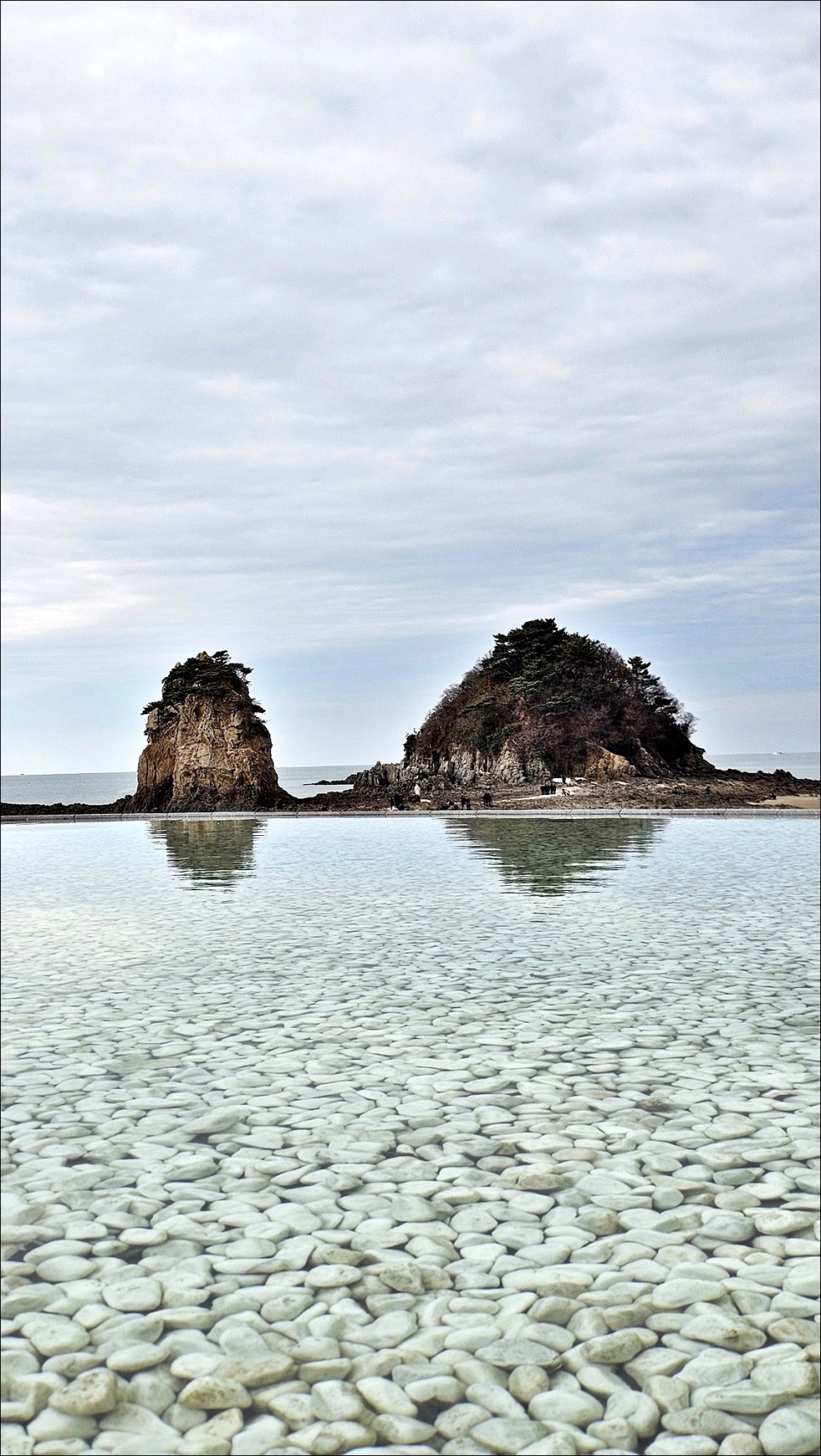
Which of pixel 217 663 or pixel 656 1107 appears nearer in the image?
pixel 656 1107

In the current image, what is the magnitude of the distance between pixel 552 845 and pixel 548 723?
1675 cm

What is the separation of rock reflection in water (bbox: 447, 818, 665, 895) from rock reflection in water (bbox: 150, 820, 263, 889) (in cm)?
359

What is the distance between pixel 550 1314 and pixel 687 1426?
501 mm

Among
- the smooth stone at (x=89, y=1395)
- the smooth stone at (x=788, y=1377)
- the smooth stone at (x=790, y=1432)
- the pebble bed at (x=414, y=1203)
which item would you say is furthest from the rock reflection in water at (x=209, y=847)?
the smooth stone at (x=790, y=1432)

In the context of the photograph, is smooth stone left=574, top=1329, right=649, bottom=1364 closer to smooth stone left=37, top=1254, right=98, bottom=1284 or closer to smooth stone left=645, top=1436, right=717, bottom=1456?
smooth stone left=645, top=1436, right=717, bottom=1456

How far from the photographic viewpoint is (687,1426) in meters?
2.37

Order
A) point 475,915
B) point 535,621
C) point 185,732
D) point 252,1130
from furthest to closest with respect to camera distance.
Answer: point 535,621 < point 185,732 < point 475,915 < point 252,1130

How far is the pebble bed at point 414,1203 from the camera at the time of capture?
245 centimetres

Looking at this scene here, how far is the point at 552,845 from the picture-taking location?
57.4 feet

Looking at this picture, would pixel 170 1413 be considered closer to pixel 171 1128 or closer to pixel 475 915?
pixel 171 1128

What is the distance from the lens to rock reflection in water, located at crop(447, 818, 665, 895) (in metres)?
13.0

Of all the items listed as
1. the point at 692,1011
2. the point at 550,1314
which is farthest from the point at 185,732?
the point at 550,1314

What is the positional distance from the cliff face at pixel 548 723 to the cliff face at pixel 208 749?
410cm

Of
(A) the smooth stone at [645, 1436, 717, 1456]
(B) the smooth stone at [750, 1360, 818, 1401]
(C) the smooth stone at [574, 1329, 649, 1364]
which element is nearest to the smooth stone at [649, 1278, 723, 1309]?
(C) the smooth stone at [574, 1329, 649, 1364]
